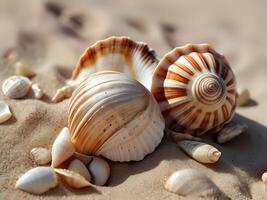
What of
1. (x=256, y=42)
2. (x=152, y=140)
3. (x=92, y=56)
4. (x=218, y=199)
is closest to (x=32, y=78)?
(x=92, y=56)

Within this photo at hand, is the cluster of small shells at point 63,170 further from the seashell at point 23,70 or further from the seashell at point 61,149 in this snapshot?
the seashell at point 23,70

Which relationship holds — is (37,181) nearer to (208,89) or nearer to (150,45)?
(208,89)

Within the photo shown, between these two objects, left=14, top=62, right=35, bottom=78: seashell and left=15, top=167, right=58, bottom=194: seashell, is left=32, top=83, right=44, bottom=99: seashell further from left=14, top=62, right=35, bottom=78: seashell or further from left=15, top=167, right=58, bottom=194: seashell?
left=15, top=167, right=58, bottom=194: seashell

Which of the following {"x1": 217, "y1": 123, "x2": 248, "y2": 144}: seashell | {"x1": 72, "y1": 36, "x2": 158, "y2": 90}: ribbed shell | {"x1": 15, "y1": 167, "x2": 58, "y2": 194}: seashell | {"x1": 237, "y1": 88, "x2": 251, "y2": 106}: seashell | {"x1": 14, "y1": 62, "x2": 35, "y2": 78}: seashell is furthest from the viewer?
{"x1": 237, "y1": 88, "x2": 251, "y2": 106}: seashell

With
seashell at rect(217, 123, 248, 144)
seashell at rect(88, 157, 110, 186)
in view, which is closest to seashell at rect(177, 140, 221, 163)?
seashell at rect(217, 123, 248, 144)

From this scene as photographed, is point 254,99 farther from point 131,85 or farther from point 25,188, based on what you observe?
point 25,188

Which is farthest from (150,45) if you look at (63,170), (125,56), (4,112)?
(63,170)

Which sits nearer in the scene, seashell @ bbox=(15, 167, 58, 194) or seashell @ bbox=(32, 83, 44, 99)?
seashell @ bbox=(15, 167, 58, 194)
